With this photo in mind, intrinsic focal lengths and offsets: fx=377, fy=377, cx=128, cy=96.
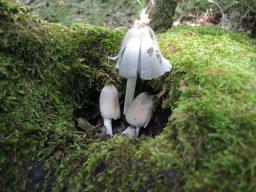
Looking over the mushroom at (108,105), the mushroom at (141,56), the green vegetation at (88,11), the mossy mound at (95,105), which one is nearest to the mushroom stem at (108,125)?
the mushroom at (108,105)

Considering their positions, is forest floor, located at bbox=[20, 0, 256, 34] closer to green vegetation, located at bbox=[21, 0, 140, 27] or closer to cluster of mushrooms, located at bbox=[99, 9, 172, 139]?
green vegetation, located at bbox=[21, 0, 140, 27]

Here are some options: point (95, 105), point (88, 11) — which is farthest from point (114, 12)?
point (95, 105)

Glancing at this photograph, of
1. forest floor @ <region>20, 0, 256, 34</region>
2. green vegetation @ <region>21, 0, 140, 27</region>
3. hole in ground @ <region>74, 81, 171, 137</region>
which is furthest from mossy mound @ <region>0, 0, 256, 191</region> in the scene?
green vegetation @ <region>21, 0, 140, 27</region>

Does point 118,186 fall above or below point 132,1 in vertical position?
below

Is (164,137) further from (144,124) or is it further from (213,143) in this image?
(144,124)

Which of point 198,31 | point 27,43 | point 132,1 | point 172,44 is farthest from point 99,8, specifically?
point 27,43
